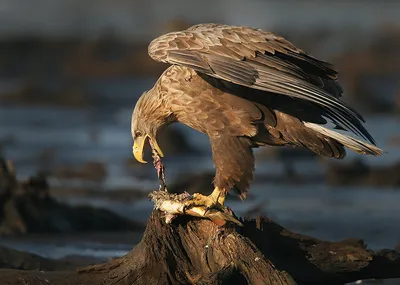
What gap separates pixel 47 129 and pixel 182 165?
3.99 m

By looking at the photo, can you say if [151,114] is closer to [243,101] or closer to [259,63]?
[243,101]

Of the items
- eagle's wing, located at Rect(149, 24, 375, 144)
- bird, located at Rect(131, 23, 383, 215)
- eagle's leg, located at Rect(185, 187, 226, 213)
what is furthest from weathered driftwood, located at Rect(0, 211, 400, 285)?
eagle's wing, located at Rect(149, 24, 375, 144)

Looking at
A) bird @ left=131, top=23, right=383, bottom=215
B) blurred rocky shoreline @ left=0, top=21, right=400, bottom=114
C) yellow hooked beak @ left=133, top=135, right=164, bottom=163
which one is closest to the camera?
bird @ left=131, top=23, right=383, bottom=215

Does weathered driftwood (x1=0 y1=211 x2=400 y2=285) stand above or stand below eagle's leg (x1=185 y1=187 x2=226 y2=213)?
below

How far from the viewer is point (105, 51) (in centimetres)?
2628

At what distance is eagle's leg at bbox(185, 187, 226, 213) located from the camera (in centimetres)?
812

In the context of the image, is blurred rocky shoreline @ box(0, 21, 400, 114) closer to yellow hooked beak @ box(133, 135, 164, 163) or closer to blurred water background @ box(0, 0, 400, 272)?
blurred water background @ box(0, 0, 400, 272)

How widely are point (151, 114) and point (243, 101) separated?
25.6 inches

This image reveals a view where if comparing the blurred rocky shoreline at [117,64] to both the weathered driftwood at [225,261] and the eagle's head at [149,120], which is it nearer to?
the eagle's head at [149,120]

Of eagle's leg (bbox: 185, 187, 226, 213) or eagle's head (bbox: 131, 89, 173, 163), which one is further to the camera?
eagle's head (bbox: 131, 89, 173, 163)

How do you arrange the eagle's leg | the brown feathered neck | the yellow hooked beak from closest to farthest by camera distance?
the eagle's leg → the brown feathered neck → the yellow hooked beak

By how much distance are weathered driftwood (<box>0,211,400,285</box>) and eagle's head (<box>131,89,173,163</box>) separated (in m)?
1.02

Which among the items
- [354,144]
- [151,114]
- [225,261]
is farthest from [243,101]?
[225,261]

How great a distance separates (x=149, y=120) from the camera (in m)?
9.10
